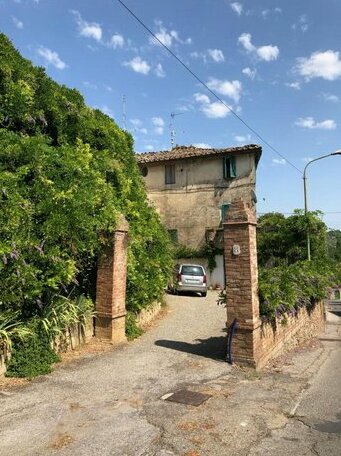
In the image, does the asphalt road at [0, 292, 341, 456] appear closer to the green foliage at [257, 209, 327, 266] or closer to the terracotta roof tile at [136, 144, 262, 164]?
the green foliage at [257, 209, 327, 266]

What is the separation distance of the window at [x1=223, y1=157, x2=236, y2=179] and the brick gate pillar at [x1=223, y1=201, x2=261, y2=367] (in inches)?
735

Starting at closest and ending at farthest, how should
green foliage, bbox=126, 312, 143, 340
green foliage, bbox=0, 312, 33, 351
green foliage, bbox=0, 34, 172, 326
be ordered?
green foliage, bbox=0, 312, 33, 351 → green foliage, bbox=0, 34, 172, 326 → green foliage, bbox=126, 312, 143, 340

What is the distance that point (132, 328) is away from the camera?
10344 millimetres

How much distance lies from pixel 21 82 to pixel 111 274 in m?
5.11

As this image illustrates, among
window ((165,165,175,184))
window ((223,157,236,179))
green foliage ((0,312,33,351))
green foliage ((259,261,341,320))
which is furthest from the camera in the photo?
window ((165,165,175,184))

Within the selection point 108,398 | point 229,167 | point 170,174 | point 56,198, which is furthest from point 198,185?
Answer: point 108,398

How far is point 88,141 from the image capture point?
39.7ft

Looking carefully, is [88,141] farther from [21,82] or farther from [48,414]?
[48,414]

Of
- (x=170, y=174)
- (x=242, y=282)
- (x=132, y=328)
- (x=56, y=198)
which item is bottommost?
(x=132, y=328)

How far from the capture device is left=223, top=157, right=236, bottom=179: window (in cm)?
2655

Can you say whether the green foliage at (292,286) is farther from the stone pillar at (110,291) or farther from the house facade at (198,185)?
the house facade at (198,185)

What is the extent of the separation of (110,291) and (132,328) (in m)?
1.53

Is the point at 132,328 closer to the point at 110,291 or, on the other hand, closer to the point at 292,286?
the point at 110,291

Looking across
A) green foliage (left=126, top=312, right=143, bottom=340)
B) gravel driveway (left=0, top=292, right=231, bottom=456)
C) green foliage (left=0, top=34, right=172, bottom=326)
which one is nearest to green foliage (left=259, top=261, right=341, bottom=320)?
gravel driveway (left=0, top=292, right=231, bottom=456)
